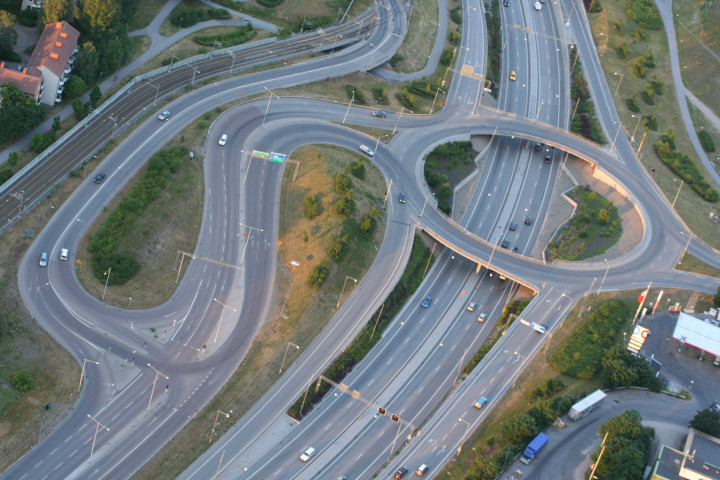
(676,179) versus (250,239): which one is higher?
(676,179)

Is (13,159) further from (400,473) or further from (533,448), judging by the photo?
(533,448)

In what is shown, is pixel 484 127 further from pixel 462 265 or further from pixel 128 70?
pixel 128 70

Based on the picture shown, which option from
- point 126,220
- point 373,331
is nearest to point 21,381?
point 126,220

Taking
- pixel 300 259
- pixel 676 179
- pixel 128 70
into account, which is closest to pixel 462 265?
pixel 300 259

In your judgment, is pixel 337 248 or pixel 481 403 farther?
pixel 337 248

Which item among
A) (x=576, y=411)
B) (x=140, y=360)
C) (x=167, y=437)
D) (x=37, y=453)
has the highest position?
(x=576, y=411)

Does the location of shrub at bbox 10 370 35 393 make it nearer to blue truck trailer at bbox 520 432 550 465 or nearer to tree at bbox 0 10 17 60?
A: tree at bbox 0 10 17 60

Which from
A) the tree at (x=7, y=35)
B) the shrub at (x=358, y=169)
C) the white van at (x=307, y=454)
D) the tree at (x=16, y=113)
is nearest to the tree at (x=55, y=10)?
the tree at (x=7, y=35)
